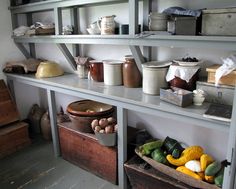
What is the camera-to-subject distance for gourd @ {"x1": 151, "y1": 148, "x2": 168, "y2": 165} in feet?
5.91

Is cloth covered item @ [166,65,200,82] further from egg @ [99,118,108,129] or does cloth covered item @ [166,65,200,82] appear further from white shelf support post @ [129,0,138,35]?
egg @ [99,118,108,129]

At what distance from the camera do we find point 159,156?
1.81 meters

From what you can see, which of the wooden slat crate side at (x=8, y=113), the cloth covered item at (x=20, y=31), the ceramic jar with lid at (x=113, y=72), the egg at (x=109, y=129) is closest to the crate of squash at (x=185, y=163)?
the egg at (x=109, y=129)

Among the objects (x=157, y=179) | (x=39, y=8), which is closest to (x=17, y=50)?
(x=39, y=8)

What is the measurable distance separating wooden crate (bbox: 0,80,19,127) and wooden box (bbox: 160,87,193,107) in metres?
2.02

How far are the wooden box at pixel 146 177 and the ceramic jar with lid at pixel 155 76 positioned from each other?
0.61 m

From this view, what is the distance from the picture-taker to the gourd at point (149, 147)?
1897 mm

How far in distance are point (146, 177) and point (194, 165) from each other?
1.29ft

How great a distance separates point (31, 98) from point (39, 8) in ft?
4.54

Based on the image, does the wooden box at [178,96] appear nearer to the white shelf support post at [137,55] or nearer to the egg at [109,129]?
the white shelf support post at [137,55]

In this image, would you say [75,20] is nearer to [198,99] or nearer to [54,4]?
[54,4]

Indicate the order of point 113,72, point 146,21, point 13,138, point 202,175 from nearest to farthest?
point 202,175
point 146,21
point 113,72
point 13,138

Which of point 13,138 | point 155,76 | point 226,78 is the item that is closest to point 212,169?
point 226,78

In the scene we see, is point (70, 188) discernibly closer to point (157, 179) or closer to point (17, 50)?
point (157, 179)
